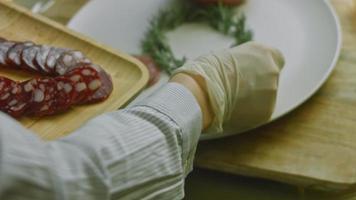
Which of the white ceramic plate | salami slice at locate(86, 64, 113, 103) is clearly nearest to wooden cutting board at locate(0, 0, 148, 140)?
salami slice at locate(86, 64, 113, 103)

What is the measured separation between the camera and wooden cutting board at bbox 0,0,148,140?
0.71 meters

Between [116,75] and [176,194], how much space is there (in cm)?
22

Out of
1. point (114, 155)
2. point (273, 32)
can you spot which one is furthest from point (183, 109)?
point (273, 32)

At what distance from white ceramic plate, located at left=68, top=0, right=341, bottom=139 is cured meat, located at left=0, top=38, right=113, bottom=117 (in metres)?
0.16

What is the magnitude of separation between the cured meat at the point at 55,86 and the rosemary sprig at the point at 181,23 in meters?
0.21

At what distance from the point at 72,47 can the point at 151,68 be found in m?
0.15

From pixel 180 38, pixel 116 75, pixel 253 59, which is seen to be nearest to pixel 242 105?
pixel 253 59

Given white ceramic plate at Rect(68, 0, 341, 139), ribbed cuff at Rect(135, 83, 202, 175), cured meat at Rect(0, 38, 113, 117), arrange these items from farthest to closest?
white ceramic plate at Rect(68, 0, 341, 139)
cured meat at Rect(0, 38, 113, 117)
ribbed cuff at Rect(135, 83, 202, 175)

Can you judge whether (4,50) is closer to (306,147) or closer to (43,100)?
(43,100)

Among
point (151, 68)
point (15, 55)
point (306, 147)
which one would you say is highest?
point (15, 55)

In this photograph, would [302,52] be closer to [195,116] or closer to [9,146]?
[195,116]

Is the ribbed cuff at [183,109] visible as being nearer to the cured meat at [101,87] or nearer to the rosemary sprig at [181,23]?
the cured meat at [101,87]

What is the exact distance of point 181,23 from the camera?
1039 mm

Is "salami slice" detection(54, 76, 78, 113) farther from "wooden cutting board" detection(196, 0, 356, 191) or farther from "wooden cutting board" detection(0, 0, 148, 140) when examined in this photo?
"wooden cutting board" detection(196, 0, 356, 191)
